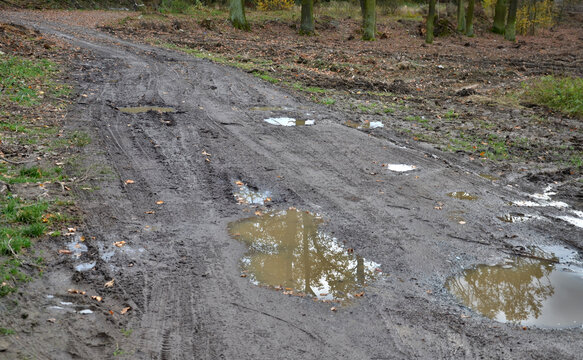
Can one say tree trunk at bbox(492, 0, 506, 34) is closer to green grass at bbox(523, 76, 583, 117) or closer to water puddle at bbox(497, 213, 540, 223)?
green grass at bbox(523, 76, 583, 117)

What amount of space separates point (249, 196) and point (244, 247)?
1438mm

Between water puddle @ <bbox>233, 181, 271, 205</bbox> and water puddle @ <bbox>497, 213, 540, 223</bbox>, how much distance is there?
10.6 ft

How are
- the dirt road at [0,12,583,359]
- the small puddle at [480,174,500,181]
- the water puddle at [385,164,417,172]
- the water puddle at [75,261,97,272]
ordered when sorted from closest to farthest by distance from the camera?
the dirt road at [0,12,583,359]
the water puddle at [75,261,97,272]
the small puddle at [480,174,500,181]
the water puddle at [385,164,417,172]

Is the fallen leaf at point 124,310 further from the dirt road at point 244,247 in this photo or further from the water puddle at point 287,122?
the water puddle at point 287,122

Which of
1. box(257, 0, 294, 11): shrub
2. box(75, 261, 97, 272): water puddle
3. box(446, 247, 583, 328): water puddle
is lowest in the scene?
box(446, 247, 583, 328): water puddle

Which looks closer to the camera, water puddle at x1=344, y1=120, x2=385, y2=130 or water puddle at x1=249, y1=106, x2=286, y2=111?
water puddle at x1=344, y1=120, x2=385, y2=130

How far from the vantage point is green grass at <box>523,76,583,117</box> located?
1246 cm

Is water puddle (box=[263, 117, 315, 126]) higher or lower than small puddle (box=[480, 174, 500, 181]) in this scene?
higher

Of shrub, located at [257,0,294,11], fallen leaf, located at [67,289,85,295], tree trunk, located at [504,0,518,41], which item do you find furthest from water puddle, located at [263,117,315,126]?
tree trunk, located at [504,0,518,41]

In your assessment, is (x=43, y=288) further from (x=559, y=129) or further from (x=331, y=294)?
(x=559, y=129)

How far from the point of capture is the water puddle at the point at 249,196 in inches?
273

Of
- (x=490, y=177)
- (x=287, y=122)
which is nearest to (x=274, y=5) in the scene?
(x=287, y=122)

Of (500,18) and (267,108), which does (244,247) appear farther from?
(500,18)

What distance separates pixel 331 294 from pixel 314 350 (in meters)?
0.93
